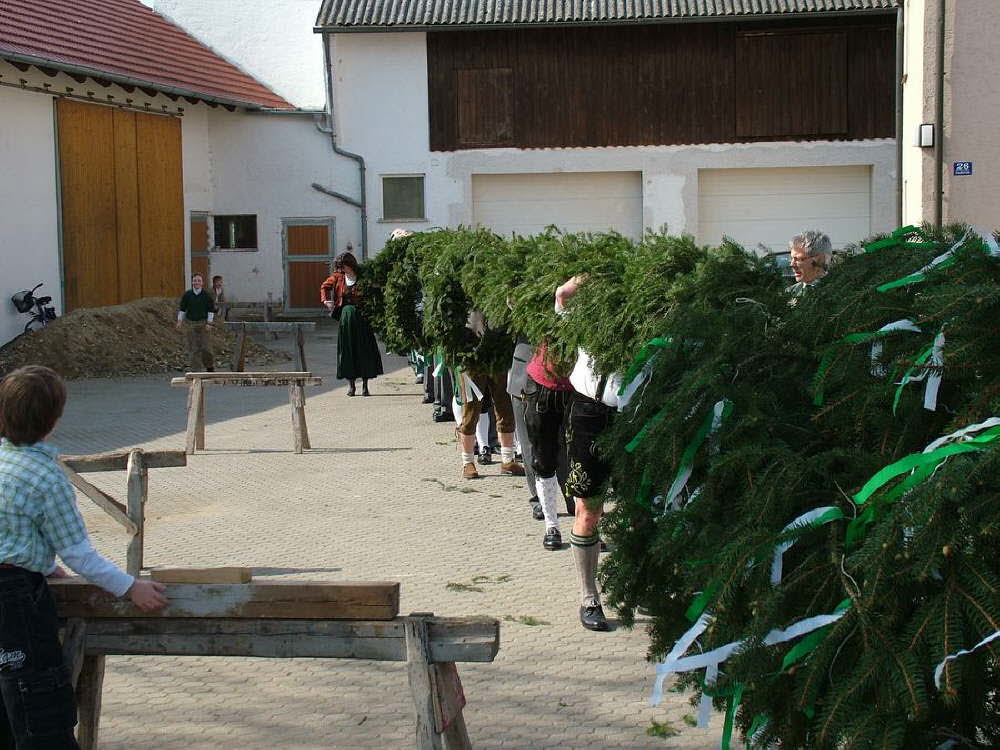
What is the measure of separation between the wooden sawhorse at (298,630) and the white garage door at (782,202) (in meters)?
24.5

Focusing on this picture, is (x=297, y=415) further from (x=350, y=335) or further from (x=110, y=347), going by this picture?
(x=110, y=347)

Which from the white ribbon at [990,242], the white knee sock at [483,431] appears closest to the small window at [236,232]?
the white knee sock at [483,431]

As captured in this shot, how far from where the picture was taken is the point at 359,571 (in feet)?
24.1

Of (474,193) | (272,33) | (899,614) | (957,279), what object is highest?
(272,33)

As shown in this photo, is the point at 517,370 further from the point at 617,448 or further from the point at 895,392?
the point at 895,392

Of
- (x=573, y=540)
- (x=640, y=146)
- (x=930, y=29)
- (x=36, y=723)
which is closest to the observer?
(x=36, y=723)

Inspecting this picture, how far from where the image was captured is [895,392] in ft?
11.5

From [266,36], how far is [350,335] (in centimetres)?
1821

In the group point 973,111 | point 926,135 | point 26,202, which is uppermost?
point 973,111

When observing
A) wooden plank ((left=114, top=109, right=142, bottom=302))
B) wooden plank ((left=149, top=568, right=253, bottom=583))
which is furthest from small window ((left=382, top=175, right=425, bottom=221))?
wooden plank ((left=149, top=568, right=253, bottom=583))

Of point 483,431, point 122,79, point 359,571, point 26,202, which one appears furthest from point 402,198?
point 359,571

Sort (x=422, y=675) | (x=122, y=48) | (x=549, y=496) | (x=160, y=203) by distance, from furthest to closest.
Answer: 1. (x=160, y=203)
2. (x=122, y=48)
3. (x=549, y=496)
4. (x=422, y=675)

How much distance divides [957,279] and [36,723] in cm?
297

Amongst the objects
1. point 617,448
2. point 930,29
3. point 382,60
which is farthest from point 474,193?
point 617,448
